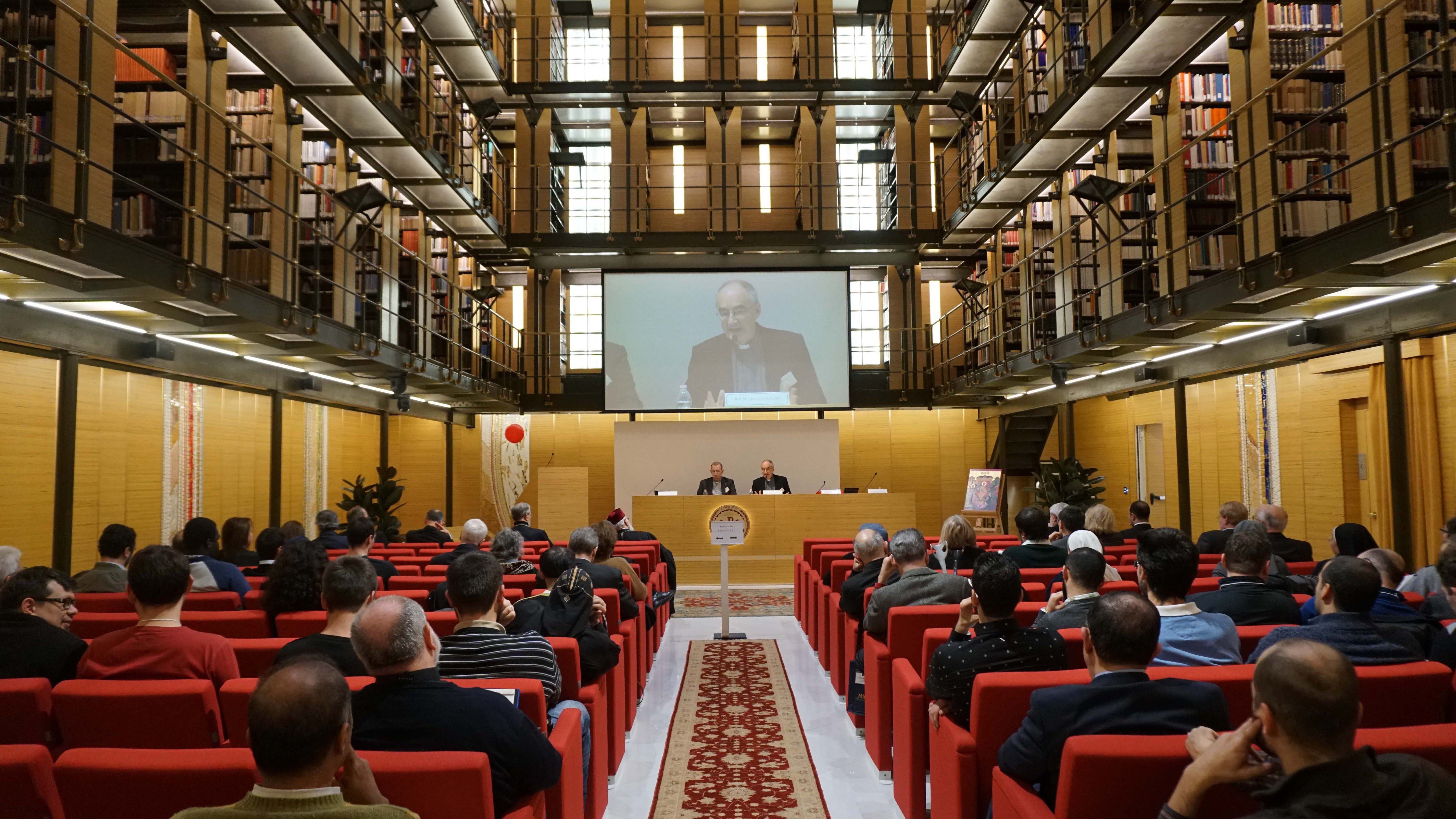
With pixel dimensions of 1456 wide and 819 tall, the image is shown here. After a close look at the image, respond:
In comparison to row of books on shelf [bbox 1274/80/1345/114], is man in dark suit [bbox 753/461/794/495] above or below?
below

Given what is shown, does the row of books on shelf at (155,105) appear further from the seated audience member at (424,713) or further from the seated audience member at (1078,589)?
the seated audience member at (1078,589)

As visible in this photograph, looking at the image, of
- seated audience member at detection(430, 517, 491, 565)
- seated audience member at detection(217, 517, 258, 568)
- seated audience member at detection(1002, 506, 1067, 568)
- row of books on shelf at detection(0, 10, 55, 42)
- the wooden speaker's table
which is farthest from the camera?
the wooden speaker's table

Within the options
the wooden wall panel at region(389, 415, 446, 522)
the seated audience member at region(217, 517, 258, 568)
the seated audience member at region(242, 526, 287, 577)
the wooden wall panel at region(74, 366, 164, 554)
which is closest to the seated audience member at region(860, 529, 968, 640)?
the seated audience member at region(242, 526, 287, 577)

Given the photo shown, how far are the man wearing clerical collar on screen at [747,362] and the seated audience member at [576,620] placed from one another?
921 cm

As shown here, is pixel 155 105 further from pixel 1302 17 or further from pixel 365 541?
pixel 1302 17

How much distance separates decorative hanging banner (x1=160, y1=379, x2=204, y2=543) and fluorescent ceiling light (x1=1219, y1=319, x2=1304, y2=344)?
32.0 feet

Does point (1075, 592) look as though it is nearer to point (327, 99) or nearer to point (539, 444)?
point (327, 99)

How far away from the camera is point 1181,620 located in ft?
8.52

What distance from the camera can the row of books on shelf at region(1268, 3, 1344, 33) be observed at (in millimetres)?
7488

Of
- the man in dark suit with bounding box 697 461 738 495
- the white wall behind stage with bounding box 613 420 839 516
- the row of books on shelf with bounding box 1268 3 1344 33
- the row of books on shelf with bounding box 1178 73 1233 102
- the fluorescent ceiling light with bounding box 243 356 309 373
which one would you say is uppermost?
the row of books on shelf with bounding box 1268 3 1344 33

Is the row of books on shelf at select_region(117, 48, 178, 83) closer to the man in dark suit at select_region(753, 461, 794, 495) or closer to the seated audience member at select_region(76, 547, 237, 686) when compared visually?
the seated audience member at select_region(76, 547, 237, 686)

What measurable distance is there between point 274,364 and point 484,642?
26.1 feet

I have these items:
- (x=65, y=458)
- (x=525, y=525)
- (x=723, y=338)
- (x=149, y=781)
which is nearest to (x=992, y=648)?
(x=149, y=781)

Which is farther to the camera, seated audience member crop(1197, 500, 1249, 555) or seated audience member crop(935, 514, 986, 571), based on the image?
seated audience member crop(1197, 500, 1249, 555)
